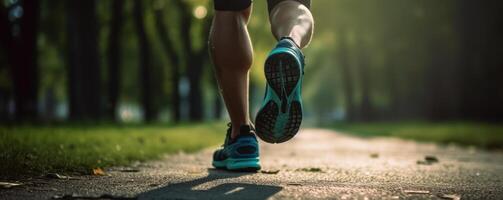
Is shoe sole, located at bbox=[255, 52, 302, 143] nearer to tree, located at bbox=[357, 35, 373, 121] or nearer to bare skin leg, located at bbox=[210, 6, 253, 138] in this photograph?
bare skin leg, located at bbox=[210, 6, 253, 138]

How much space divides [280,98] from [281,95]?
15 millimetres

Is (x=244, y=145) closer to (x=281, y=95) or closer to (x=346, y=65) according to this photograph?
(x=281, y=95)

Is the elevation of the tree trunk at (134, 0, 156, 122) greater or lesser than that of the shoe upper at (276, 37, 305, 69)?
greater

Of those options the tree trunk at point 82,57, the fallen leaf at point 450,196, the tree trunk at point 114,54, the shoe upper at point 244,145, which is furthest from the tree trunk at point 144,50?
the fallen leaf at point 450,196

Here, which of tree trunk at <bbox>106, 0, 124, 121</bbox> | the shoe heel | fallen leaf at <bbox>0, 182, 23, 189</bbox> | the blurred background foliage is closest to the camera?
fallen leaf at <bbox>0, 182, 23, 189</bbox>

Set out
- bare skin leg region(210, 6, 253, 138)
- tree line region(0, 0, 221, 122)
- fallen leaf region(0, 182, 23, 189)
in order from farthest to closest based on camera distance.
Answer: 1. tree line region(0, 0, 221, 122)
2. bare skin leg region(210, 6, 253, 138)
3. fallen leaf region(0, 182, 23, 189)

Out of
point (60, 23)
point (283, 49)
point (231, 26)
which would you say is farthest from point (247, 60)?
point (60, 23)

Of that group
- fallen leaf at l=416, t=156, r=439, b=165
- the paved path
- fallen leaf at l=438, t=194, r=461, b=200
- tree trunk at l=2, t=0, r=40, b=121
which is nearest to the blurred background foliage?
tree trunk at l=2, t=0, r=40, b=121

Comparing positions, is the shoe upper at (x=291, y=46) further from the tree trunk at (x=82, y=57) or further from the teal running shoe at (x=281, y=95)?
the tree trunk at (x=82, y=57)

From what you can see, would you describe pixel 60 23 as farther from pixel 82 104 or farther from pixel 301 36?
pixel 301 36

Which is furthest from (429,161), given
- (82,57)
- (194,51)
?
(194,51)

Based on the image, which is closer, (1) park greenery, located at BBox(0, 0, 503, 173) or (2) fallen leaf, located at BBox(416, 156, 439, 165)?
(2) fallen leaf, located at BBox(416, 156, 439, 165)

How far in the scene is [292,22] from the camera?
3082mm

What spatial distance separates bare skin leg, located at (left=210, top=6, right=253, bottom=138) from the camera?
318cm
